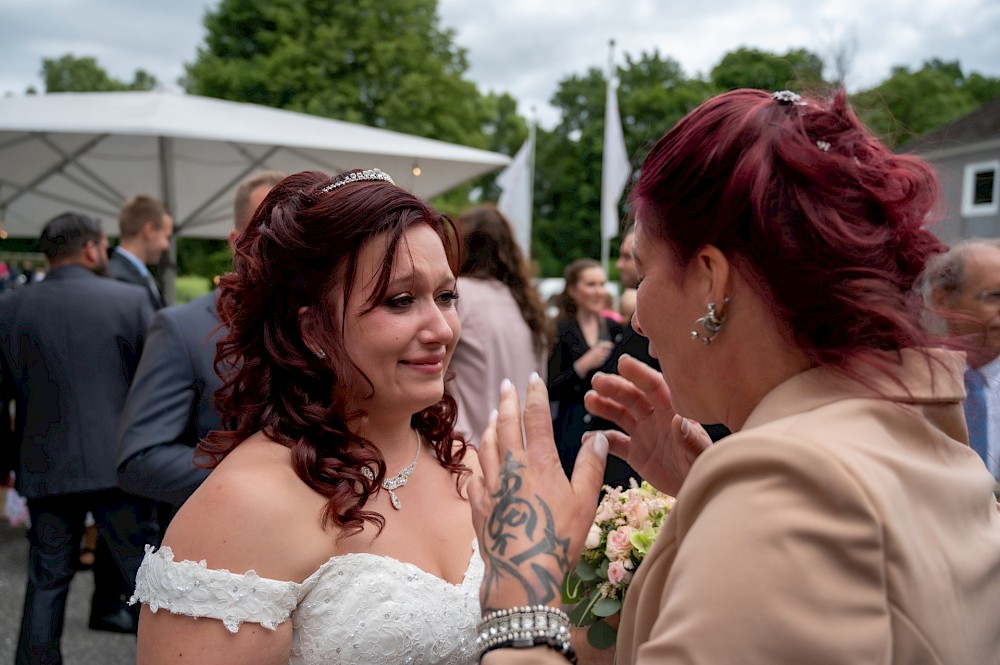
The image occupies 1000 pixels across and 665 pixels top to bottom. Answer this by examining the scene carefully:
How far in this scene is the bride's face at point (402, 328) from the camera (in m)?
2.07

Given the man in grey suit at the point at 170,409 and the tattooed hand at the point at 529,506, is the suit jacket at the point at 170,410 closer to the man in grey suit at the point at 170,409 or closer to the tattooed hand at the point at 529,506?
the man in grey suit at the point at 170,409

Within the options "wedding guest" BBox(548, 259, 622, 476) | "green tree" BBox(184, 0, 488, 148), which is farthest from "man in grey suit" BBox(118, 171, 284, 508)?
"green tree" BBox(184, 0, 488, 148)

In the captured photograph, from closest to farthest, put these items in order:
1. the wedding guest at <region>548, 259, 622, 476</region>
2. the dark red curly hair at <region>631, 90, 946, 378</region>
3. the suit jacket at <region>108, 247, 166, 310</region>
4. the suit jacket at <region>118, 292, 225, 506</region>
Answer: the dark red curly hair at <region>631, 90, 946, 378</region>
the suit jacket at <region>118, 292, 225, 506</region>
the wedding guest at <region>548, 259, 622, 476</region>
the suit jacket at <region>108, 247, 166, 310</region>

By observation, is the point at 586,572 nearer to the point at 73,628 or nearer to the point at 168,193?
the point at 73,628

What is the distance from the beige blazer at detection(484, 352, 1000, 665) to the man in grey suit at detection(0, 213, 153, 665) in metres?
4.14

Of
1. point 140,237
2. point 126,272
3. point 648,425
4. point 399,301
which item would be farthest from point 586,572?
point 140,237

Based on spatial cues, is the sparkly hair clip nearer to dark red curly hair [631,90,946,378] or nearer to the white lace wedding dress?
dark red curly hair [631,90,946,378]

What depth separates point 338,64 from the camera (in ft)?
86.2

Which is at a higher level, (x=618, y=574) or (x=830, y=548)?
(x=830, y=548)

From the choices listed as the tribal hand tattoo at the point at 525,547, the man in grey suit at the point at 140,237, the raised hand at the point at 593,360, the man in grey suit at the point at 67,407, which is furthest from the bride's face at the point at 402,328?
the man in grey suit at the point at 140,237

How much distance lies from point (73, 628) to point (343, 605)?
4497mm

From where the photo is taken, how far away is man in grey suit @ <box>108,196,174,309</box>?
5.55 metres

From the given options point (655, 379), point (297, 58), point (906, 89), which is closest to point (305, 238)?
point (655, 379)

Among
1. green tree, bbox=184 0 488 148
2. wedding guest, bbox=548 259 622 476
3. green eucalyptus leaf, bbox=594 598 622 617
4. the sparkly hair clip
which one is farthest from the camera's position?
green tree, bbox=184 0 488 148
